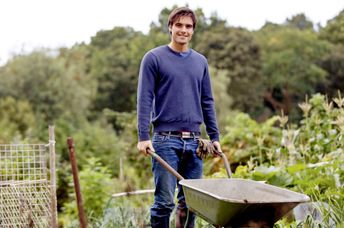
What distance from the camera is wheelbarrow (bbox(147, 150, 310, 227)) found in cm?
242

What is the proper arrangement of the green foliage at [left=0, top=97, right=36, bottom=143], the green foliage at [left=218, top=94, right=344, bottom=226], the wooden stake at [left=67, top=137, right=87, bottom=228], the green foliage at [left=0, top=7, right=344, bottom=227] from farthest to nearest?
1. the green foliage at [left=0, top=97, right=36, bottom=143]
2. the green foliage at [left=0, top=7, right=344, bottom=227]
3. the green foliage at [left=218, top=94, right=344, bottom=226]
4. the wooden stake at [left=67, top=137, right=87, bottom=228]

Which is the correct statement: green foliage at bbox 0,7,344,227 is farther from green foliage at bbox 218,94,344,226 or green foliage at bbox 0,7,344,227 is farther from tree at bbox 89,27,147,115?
green foliage at bbox 218,94,344,226

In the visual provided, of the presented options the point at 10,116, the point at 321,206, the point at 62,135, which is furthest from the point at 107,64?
the point at 321,206

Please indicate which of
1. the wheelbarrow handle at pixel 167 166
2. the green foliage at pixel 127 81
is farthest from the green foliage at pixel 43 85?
the wheelbarrow handle at pixel 167 166

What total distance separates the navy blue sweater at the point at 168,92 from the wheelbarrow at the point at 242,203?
1.63 ft

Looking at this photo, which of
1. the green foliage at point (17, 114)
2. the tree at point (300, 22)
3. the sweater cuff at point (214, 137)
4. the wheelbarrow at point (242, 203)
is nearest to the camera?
the wheelbarrow at point (242, 203)

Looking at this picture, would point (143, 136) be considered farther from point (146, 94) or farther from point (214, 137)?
point (214, 137)

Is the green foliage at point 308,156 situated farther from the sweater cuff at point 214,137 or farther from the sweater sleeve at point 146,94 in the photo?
the sweater sleeve at point 146,94

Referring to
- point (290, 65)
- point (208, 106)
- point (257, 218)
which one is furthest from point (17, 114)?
point (257, 218)

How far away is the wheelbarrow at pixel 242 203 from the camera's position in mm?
2420

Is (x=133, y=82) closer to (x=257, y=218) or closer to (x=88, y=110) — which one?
(x=88, y=110)

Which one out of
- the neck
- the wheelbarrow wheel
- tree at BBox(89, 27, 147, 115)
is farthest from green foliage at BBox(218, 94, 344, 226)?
tree at BBox(89, 27, 147, 115)

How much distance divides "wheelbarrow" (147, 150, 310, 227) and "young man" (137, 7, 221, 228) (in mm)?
382

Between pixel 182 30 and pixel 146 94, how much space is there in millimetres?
405
